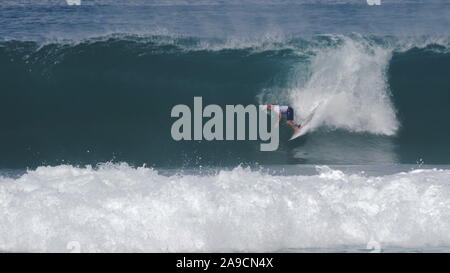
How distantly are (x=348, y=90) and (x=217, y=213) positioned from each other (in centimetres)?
717

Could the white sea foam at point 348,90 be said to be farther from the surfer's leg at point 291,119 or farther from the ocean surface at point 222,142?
the surfer's leg at point 291,119

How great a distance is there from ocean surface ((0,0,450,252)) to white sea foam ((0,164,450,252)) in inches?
0.7

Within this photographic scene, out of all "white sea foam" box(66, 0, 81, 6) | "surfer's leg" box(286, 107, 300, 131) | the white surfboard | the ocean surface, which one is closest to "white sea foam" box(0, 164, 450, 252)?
the ocean surface

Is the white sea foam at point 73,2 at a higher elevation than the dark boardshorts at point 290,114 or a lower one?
higher

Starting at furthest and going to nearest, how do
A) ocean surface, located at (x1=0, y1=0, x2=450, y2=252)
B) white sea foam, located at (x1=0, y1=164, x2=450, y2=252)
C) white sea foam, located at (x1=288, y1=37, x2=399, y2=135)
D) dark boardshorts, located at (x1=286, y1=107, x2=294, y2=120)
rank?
white sea foam, located at (x1=288, y1=37, x2=399, y2=135) < dark boardshorts, located at (x1=286, y1=107, x2=294, y2=120) < ocean surface, located at (x1=0, y1=0, x2=450, y2=252) < white sea foam, located at (x1=0, y1=164, x2=450, y2=252)

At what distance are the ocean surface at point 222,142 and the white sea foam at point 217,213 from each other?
2cm

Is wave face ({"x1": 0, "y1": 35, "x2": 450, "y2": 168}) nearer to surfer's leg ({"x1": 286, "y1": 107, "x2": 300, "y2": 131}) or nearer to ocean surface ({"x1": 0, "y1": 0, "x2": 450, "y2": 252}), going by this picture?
ocean surface ({"x1": 0, "y1": 0, "x2": 450, "y2": 252})

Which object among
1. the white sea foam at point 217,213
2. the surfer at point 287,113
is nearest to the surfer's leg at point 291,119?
the surfer at point 287,113

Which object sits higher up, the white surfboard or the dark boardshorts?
the dark boardshorts

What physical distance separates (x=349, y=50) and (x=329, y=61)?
1.70ft

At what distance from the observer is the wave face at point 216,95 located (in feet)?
53.1

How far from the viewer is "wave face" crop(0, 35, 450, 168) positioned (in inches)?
637

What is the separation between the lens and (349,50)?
18.2m

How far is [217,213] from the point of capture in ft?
34.6
